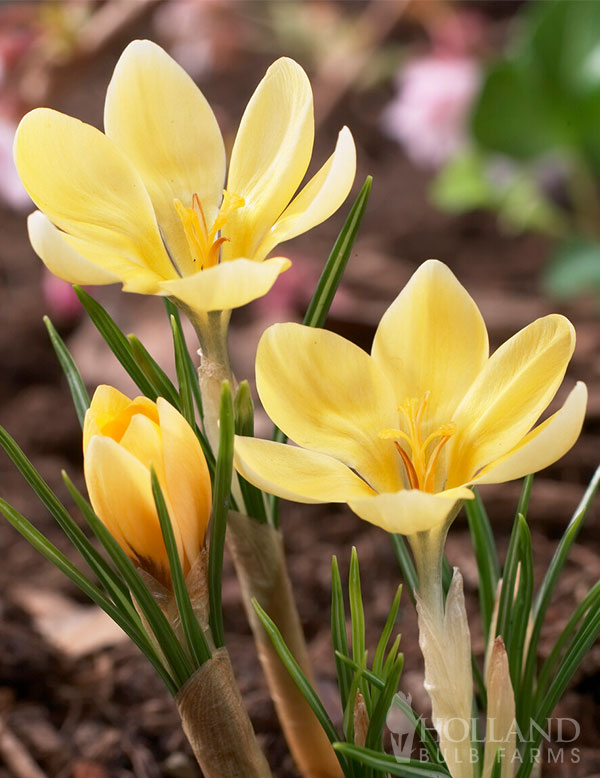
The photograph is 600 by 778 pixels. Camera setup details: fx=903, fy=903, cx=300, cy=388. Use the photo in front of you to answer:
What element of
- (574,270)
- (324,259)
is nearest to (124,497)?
(574,270)

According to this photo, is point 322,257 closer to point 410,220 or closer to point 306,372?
point 410,220

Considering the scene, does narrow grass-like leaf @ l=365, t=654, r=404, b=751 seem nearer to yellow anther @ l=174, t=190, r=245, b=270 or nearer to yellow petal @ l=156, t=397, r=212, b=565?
yellow petal @ l=156, t=397, r=212, b=565

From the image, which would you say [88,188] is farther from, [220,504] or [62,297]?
[62,297]

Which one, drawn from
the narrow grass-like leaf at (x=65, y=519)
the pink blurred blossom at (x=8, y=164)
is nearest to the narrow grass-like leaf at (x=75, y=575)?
the narrow grass-like leaf at (x=65, y=519)

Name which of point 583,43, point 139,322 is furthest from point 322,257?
point 583,43

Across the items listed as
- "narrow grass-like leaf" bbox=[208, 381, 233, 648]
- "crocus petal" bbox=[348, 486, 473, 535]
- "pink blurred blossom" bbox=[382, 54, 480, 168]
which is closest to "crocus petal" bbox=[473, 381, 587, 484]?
"crocus petal" bbox=[348, 486, 473, 535]

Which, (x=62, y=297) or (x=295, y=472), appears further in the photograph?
(x=62, y=297)
